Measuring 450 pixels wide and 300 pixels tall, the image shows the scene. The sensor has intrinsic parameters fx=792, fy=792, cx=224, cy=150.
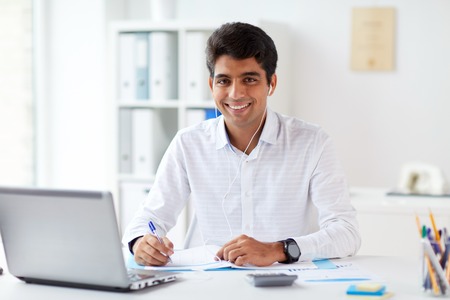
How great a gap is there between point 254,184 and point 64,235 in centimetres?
80

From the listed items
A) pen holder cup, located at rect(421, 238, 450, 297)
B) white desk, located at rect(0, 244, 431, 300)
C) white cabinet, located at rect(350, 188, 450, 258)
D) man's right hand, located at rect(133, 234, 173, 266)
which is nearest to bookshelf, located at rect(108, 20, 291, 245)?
white cabinet, located at rect(350, 188, 450, 258)

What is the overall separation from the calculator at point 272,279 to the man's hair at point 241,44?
0.77 metres

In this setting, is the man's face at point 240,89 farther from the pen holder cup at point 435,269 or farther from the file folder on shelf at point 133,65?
the file folder on shelf at point 133,65

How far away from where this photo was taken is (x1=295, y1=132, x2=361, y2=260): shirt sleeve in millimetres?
2072

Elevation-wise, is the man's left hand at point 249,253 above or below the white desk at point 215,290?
above

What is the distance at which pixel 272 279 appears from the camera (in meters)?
1.74

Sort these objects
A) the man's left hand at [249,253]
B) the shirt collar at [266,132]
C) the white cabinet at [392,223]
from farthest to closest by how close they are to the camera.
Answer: the white cabinet at [392,223], the shirt collar at [266,132], the man's left hand at [249,253]

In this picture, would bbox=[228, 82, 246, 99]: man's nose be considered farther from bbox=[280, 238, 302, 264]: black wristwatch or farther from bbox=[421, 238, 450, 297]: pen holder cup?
bbox=[421, 238, 450, 297]: pen holder cup

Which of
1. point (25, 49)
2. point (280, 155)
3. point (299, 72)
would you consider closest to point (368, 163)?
point (299, 72)

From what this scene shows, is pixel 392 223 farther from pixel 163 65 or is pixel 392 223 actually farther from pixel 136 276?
pixel 136 276

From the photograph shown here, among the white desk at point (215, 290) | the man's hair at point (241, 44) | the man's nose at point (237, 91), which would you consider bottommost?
the white desk at point (215, 290)

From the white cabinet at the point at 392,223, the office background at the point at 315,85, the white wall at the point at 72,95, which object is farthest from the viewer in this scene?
the white wall at the point at 72,95

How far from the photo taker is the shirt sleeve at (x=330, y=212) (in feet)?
6.80

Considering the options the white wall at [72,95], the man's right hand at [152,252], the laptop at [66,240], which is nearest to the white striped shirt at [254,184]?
the man's right hand at [152,252]
